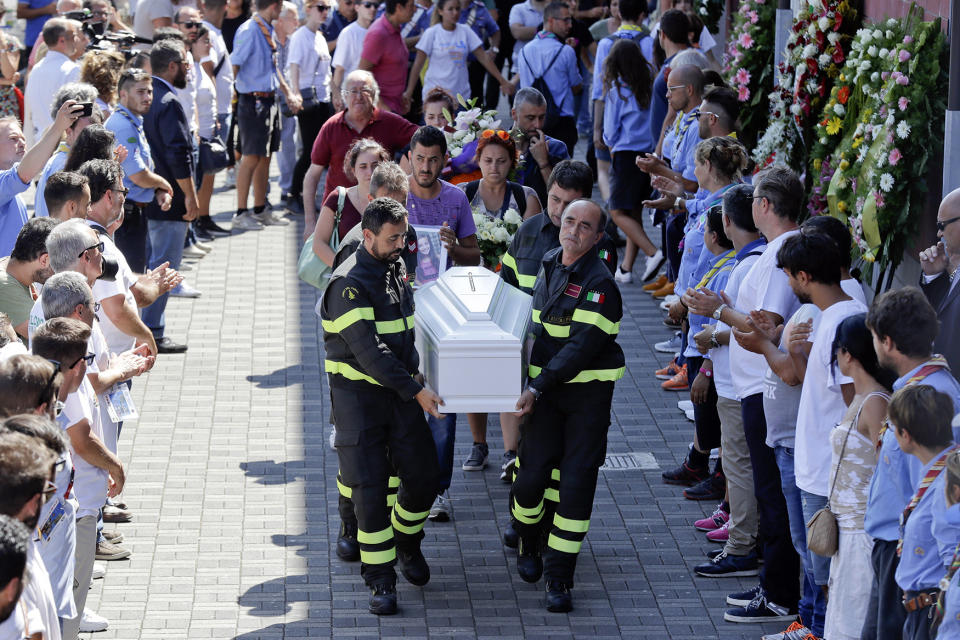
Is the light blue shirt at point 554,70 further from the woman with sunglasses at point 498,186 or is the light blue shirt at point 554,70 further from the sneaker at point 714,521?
the sneaker at point 714,521

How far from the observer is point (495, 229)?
773 centimetres

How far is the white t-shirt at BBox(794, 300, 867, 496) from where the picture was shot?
5129mm

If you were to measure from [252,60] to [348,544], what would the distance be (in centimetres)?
752

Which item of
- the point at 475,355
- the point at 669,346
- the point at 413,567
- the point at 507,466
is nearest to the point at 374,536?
the point at 413,567

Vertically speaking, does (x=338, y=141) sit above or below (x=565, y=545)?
above

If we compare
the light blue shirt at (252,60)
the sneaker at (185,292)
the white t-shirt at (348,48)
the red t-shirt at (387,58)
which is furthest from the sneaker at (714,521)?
the light blue shirt at (252,60)

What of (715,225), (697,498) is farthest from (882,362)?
(697,498)

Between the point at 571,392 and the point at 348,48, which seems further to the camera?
the point at 348,48

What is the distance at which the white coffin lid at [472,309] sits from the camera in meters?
5.73

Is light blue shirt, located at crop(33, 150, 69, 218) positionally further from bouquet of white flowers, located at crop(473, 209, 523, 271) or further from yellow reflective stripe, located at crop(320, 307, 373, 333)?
yellow reflective stripe, located at crop(320, 307, 373, 333)

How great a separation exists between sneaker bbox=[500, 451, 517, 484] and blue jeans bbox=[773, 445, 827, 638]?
84.5 inches

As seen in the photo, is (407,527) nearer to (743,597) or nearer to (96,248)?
(743,597)

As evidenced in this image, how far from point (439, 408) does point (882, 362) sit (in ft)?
6.69

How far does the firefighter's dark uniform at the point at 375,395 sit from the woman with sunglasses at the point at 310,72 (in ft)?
25.4
